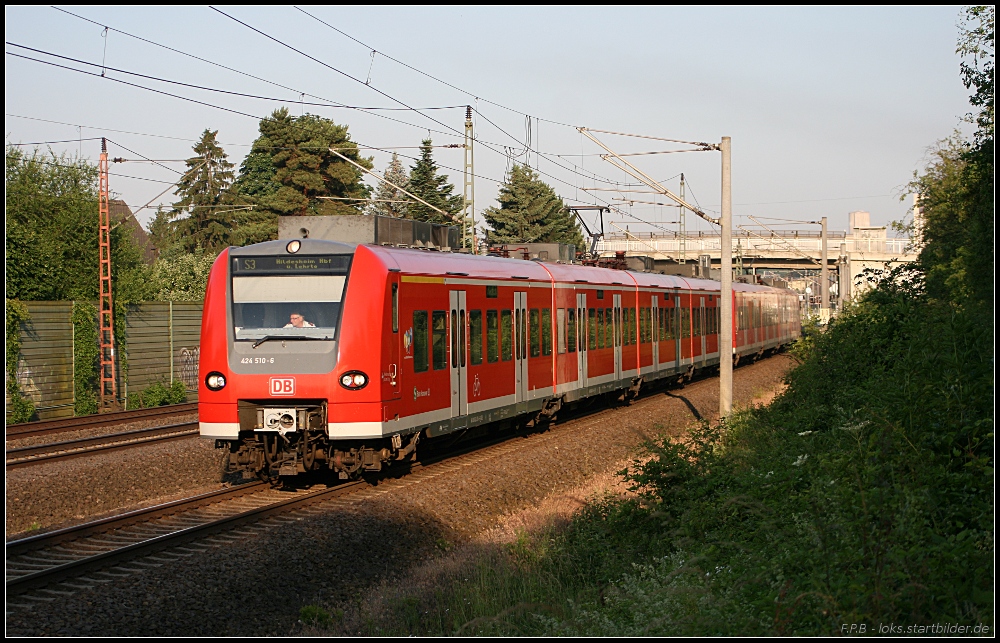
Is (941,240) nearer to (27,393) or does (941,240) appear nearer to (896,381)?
(896,381)

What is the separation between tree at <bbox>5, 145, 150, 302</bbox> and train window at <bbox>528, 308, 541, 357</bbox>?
1350 cm

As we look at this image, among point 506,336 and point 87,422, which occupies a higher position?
point 506,336

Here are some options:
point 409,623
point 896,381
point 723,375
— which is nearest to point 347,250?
point 409,623

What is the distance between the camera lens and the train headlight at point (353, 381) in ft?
38.7

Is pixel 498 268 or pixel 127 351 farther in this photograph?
pixel 127 351

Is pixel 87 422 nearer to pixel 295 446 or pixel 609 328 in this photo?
pixel 295 446

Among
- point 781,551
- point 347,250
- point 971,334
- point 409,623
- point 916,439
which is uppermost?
point 347,250

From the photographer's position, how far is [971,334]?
32.2 feet

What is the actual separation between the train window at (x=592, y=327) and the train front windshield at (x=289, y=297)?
380 inches

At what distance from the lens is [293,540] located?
31.6 ft

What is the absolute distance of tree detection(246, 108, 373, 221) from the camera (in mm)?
50688

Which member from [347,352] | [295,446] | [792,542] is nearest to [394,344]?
[347,352]

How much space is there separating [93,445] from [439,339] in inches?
292

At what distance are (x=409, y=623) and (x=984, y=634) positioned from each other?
4.32m
